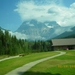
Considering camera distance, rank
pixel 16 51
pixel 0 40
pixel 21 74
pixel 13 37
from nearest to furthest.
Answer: pixel 21 74, pixel 16 51, pixel 0 40, pixel 13 37

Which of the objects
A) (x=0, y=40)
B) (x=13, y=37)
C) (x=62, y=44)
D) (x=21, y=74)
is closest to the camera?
(x=21, y=74)

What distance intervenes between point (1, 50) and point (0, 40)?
5.98 meters

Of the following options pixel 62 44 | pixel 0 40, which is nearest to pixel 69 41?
pixel 62 44

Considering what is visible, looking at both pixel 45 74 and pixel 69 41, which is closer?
pixel 45 74

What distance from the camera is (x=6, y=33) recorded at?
61.2 m

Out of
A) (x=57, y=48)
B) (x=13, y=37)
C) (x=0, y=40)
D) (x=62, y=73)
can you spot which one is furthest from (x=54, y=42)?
(x=62, y=73)

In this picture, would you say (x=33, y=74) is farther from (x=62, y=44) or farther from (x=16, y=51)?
(x=62, y=44)

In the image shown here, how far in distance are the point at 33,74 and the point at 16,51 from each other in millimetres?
37792

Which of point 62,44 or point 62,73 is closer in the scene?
point 62,73

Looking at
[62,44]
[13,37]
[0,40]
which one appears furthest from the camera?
[62,44]

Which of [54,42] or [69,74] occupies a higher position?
[54,42]

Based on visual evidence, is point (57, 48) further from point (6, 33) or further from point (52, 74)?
point (52, 74)

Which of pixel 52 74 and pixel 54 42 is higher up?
pixel 54 42

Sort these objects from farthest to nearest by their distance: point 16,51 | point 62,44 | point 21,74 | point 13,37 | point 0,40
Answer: point 62,44, point 13,37, point 0,40, point 16,51, point 21,74
